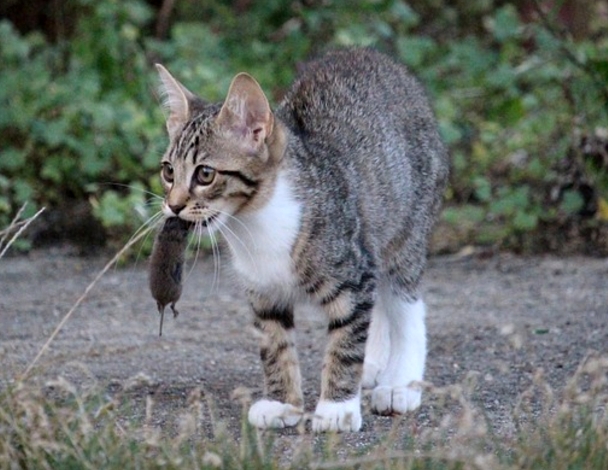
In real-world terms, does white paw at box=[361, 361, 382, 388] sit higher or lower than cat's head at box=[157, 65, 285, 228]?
lower

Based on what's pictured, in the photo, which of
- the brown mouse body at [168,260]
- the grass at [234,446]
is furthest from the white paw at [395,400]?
the grass at [234,446]

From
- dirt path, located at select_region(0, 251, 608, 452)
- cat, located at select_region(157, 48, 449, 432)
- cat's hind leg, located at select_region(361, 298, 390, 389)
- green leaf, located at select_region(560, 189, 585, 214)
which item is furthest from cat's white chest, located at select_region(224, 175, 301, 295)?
green leaf, located at select_region(560, 189, 585, 214)

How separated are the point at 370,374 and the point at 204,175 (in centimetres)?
154

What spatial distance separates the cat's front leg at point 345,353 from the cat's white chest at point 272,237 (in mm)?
225

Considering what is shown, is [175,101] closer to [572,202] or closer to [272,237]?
[272,237]

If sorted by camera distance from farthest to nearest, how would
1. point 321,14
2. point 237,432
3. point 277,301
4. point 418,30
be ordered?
point 418,30 → point 321,14 → point 277,301 → point 237,432

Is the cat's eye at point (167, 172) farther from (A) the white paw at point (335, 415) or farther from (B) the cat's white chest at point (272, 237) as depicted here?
(A) the white paw at point (335, 415)

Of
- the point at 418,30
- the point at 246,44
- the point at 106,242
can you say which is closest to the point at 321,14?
the point at 246,44

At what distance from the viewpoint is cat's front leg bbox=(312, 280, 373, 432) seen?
5.19 metres

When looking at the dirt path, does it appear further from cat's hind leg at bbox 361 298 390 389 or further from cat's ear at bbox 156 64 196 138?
cat's ear at bbox 156 64 196 138

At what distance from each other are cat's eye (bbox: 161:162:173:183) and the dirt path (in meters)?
0.79

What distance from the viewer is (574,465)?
3.96m

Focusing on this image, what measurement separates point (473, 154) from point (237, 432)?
6053 mm

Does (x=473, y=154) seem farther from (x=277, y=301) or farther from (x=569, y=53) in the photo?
(x=277, y=301)
